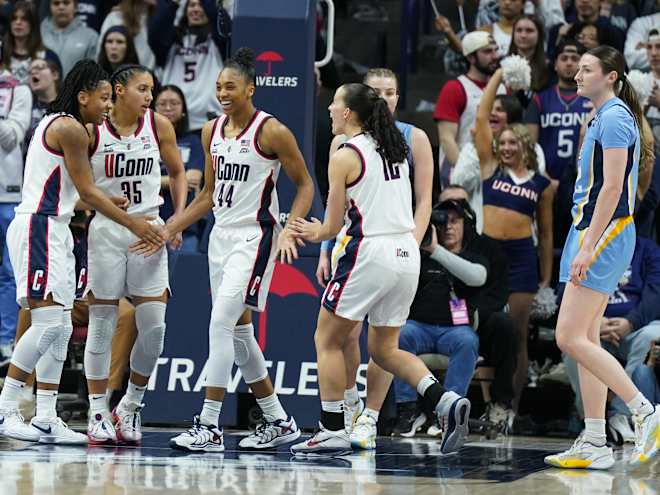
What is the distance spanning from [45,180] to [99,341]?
994 mm

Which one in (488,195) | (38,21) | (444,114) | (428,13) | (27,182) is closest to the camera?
(27,182)

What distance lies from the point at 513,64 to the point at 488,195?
3.36 feet

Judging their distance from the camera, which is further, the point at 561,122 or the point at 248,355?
the point at 561,122

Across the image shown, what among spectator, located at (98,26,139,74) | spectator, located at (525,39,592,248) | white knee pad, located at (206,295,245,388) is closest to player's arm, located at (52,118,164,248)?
white knee pad, located at (206,295,245,388)

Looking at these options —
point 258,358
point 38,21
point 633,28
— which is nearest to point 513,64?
point 633,28

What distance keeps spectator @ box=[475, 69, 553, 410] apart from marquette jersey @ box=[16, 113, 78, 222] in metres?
3.36

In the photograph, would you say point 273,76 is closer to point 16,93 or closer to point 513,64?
point 513,64

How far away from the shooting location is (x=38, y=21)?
1172cm

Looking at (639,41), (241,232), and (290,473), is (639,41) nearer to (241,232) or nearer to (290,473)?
(241,232)

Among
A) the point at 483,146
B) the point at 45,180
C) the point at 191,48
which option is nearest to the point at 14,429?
the point at 45,180

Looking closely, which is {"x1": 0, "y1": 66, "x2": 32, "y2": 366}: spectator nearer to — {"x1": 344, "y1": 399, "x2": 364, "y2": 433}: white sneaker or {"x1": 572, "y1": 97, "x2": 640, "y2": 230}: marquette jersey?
{"x1": 344, "y1": 399, "x2": 364, "y2": 433}: white sneaker

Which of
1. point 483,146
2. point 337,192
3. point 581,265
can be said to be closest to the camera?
point 581,265

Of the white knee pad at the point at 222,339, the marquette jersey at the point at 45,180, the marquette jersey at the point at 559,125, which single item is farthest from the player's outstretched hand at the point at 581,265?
the marquette jersey at the point at 559,125

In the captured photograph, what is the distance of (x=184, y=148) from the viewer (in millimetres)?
10547
